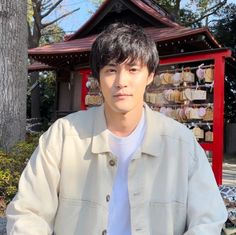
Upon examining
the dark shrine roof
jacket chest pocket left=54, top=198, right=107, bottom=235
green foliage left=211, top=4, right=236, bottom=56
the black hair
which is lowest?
jacket chest pocket left=54, top=198, right=107, bottom=235

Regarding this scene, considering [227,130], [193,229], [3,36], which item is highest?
[3,36]

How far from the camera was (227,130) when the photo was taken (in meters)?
18.6

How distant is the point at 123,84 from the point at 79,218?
1.70 ft

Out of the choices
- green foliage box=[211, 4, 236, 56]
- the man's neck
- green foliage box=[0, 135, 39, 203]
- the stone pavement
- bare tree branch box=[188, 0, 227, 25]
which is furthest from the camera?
bare tree branch box=[188, 0, 227, 25]

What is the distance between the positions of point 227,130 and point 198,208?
17.8 metres

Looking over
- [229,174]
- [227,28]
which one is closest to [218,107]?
[229,174]

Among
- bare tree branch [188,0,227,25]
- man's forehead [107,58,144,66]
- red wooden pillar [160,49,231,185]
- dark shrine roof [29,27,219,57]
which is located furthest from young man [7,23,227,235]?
bare tree branch [188,0,227,25]

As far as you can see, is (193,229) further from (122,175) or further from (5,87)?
(5,87)

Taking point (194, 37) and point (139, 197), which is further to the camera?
point (194, 37)

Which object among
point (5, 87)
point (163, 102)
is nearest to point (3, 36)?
point (5, 87)

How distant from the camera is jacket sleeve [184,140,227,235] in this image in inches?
56.9

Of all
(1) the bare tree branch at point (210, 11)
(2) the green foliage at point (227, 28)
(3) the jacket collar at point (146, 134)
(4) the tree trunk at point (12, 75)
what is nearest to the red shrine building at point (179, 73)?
(3) the jacket collar at point (146, 134)

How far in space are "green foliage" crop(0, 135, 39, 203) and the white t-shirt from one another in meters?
2.84

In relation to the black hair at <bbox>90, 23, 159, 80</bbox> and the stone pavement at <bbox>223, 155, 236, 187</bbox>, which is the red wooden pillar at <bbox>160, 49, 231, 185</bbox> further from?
the black hair at <bbox>90, 23, 159, 80</bbox>
